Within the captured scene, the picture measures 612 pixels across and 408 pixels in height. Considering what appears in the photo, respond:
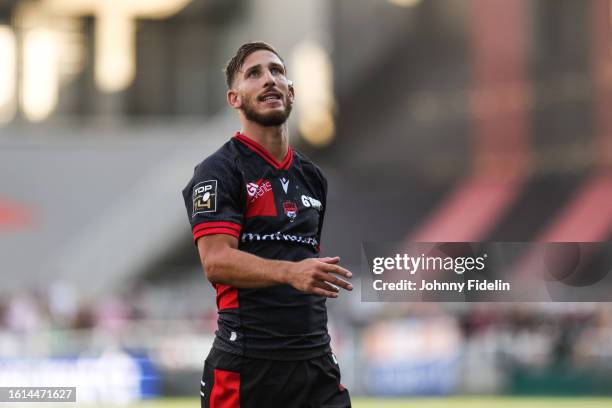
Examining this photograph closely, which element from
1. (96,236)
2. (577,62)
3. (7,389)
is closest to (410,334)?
(7,389)

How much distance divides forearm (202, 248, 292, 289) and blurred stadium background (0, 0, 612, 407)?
10307mm

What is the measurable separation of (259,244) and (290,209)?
7.8 inches

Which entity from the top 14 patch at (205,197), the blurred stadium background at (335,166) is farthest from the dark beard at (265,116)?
the blurred stadium background at (335,166)

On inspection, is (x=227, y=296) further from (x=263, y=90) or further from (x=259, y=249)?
(x=263, y=90)

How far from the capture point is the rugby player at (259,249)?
4523 mm

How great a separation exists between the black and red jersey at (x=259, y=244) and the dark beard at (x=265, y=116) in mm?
157

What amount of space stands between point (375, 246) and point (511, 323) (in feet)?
40.5

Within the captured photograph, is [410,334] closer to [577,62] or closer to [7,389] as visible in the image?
[7,389]

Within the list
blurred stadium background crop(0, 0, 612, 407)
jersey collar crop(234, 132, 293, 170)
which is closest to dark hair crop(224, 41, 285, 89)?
jersey collar crop(234, 132, 293, 170)

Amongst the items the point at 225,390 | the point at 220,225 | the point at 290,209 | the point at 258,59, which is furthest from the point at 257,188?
the point at 225,390

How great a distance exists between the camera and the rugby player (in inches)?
178

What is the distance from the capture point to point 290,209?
15.4 feet

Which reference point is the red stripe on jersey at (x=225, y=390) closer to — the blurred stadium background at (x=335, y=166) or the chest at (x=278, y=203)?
the chest at (x=278, y=203)

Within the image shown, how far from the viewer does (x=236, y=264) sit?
4.38m
